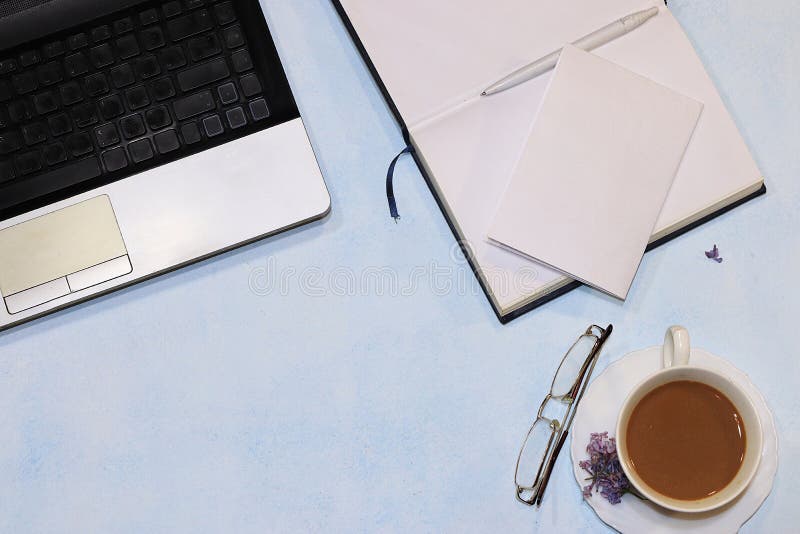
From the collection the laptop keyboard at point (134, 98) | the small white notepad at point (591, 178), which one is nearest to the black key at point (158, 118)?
the laptop keyboard at point (134, 98)

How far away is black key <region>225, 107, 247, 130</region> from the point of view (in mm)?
750

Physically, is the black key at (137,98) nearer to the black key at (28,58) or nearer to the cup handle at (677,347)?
the black key at (28,58)

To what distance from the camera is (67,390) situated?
30.6 inches

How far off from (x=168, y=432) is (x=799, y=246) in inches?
23.7

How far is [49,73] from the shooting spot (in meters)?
0.76

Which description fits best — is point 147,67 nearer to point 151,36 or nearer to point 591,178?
point 151,36

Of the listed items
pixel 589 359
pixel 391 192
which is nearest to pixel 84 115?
pixel 391 192

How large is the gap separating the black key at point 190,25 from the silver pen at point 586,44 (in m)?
0.26

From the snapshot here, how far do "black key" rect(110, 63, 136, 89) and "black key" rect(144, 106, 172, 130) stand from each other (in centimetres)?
3

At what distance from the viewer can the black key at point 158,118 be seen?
0.75 m

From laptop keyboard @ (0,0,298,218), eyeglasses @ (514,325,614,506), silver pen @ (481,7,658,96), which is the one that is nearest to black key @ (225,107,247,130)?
laptop keyboard @ (0,0,298,218)

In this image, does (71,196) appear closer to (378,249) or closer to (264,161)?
(264,161)

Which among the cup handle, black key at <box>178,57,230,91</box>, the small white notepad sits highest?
black key at <box>178,57,230,91</box>

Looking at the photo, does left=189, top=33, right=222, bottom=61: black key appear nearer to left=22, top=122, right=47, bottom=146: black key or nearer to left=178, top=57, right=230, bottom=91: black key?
left=178, top=57, right=230, bottom=91: black key
